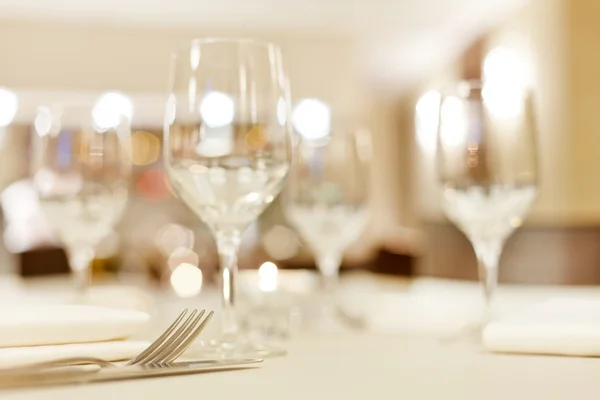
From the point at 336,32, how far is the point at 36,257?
19.2ft

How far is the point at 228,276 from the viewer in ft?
1.91

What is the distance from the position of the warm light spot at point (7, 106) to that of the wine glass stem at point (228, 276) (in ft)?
23.9

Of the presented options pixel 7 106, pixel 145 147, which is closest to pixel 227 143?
pixel 7 106

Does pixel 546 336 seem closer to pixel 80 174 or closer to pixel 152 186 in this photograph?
pixel 80 174

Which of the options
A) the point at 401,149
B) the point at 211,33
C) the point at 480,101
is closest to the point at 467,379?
the point at 480,101

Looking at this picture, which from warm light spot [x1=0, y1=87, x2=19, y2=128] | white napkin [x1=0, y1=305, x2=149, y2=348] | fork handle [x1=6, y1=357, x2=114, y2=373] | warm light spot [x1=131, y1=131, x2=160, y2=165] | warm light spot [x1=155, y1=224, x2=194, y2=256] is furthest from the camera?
warm light spot [x1=131, y1=131, x2=160, y2=165]

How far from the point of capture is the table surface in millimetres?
432

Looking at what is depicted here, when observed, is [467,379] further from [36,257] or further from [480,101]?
[36,257]

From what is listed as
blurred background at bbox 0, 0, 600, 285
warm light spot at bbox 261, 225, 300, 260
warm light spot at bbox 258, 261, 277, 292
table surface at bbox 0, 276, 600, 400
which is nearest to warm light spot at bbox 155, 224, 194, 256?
blurred background at bbox 0, 0, 600, 285

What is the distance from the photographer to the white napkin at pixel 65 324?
54 centimetres

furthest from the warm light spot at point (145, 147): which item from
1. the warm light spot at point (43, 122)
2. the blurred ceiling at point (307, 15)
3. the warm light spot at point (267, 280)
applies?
the warm light spot at point (43, 122)

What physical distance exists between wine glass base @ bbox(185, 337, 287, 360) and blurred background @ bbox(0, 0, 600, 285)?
388 centimetres

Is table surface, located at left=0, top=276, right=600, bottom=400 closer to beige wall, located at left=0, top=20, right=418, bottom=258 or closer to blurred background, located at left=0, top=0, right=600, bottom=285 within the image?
blurred background, located at left=0, top=0, right=600, bottom=285

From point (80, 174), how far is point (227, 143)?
35cm
